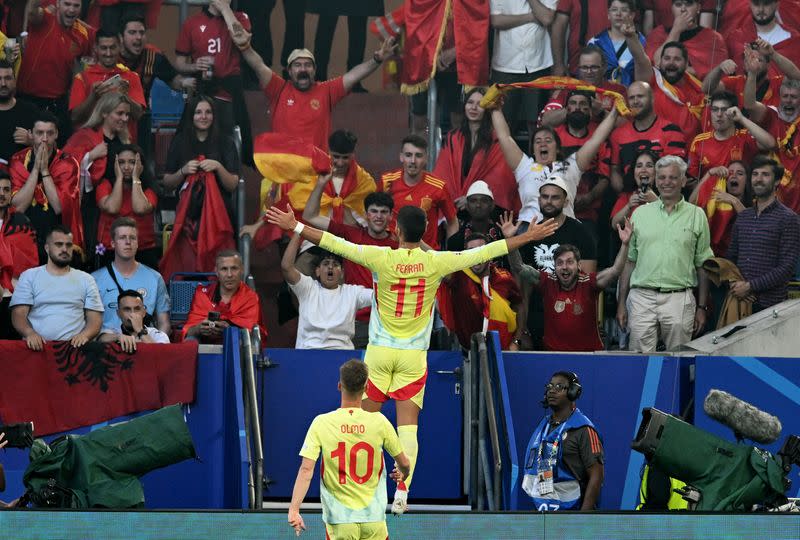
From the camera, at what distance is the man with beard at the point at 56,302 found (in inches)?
487

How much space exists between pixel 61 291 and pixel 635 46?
234 inches

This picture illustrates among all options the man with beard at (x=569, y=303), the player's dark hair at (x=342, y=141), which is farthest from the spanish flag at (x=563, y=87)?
the man with beard at (x=569, y=303)

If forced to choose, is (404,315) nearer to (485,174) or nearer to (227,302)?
(227,302)

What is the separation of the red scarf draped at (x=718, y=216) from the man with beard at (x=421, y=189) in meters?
2.35

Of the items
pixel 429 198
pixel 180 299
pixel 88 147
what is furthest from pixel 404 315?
pixel 88 147

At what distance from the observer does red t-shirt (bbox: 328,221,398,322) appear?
1329 cm

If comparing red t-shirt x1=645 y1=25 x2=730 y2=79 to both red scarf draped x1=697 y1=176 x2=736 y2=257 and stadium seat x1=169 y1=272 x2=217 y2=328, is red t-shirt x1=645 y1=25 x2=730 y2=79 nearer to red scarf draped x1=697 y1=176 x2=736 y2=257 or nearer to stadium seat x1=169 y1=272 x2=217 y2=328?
red scarf draped x1=697 y1=176 x2=736 y2=257

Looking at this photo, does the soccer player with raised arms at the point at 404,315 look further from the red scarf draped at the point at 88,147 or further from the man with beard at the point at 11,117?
the man with beard at the point at 11,117

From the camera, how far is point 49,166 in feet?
44.8

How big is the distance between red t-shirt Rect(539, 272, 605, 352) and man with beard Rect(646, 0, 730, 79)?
2.90 meters

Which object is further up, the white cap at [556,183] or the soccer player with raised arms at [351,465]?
the white cap at [556,183]

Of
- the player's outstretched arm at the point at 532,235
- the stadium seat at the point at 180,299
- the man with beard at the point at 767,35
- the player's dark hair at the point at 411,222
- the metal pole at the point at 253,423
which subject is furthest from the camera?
the man with beard at the point at 767,35

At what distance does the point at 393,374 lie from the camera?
11172 mm

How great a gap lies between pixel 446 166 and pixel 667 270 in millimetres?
2339
